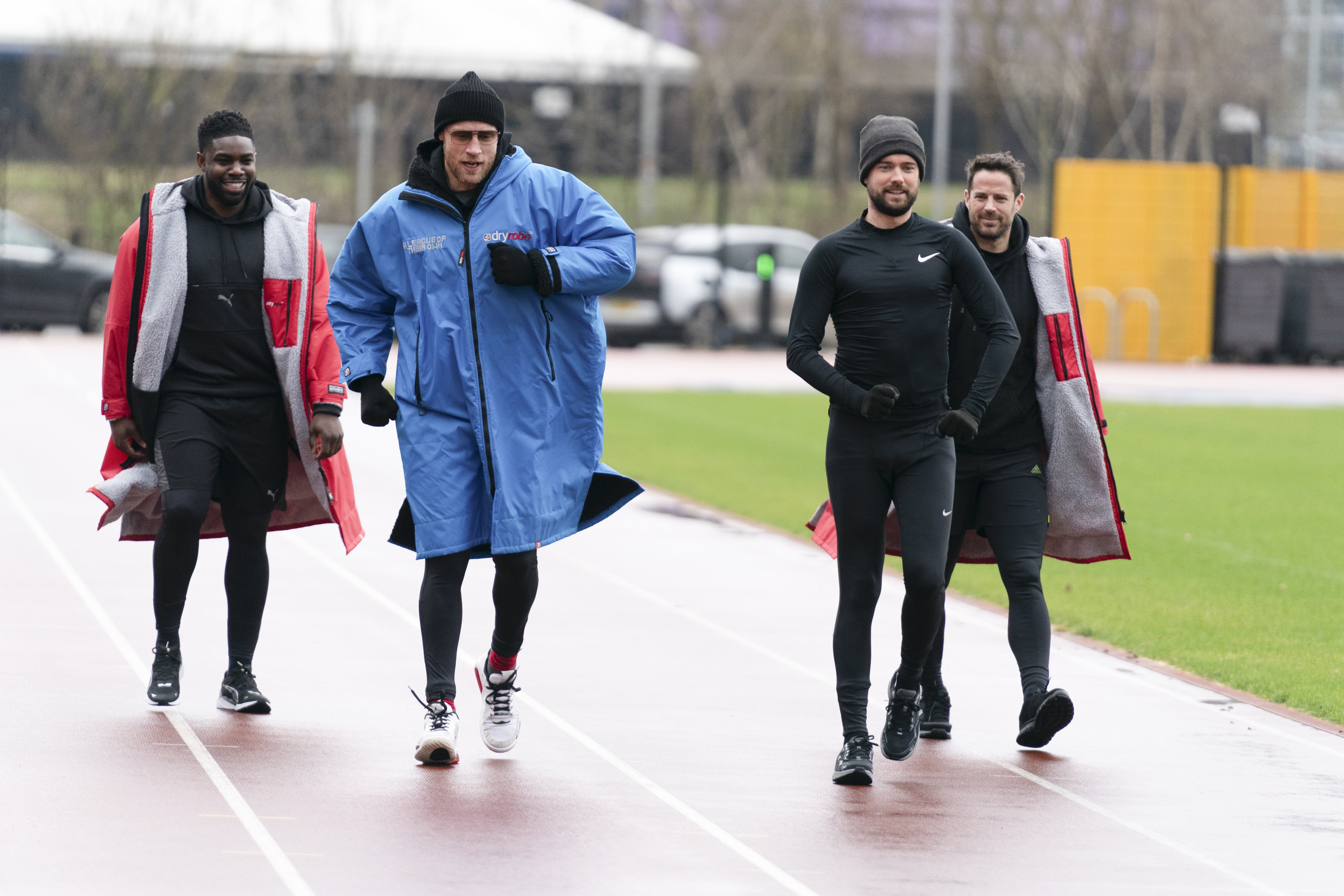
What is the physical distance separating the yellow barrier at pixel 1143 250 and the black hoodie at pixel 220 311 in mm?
26727

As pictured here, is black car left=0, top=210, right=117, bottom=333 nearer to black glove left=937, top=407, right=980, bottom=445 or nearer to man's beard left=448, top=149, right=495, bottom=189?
man's beard left=448, top=149, right=495, bottom=189

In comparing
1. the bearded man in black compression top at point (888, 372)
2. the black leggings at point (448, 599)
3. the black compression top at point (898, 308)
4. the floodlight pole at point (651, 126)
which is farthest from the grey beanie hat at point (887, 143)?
the floodlight pole at point (651, 126)

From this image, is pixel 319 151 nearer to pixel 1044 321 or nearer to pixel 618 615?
pixel 618 615

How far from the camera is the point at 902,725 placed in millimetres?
6824

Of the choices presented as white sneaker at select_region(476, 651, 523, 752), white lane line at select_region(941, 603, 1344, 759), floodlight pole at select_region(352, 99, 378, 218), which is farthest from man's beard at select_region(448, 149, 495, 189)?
floodlight pole at select_region(352, 99, 378, 218)

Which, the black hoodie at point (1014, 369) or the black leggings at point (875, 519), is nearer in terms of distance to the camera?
the black leggings at point (875, 519)

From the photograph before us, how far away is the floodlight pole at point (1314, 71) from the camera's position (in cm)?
6128

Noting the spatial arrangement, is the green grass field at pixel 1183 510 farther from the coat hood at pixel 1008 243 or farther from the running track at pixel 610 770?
the coat hood at pixel 1008 243

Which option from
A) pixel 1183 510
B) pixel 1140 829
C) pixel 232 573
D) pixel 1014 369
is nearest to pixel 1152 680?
pixel 1014 369

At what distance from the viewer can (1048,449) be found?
7172mm

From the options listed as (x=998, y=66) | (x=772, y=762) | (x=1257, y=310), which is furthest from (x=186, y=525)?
(x=998, y=66)

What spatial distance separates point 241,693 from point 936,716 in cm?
231

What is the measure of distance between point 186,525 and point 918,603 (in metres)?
2.34

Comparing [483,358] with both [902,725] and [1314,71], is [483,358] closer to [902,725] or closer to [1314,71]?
[902,725]
